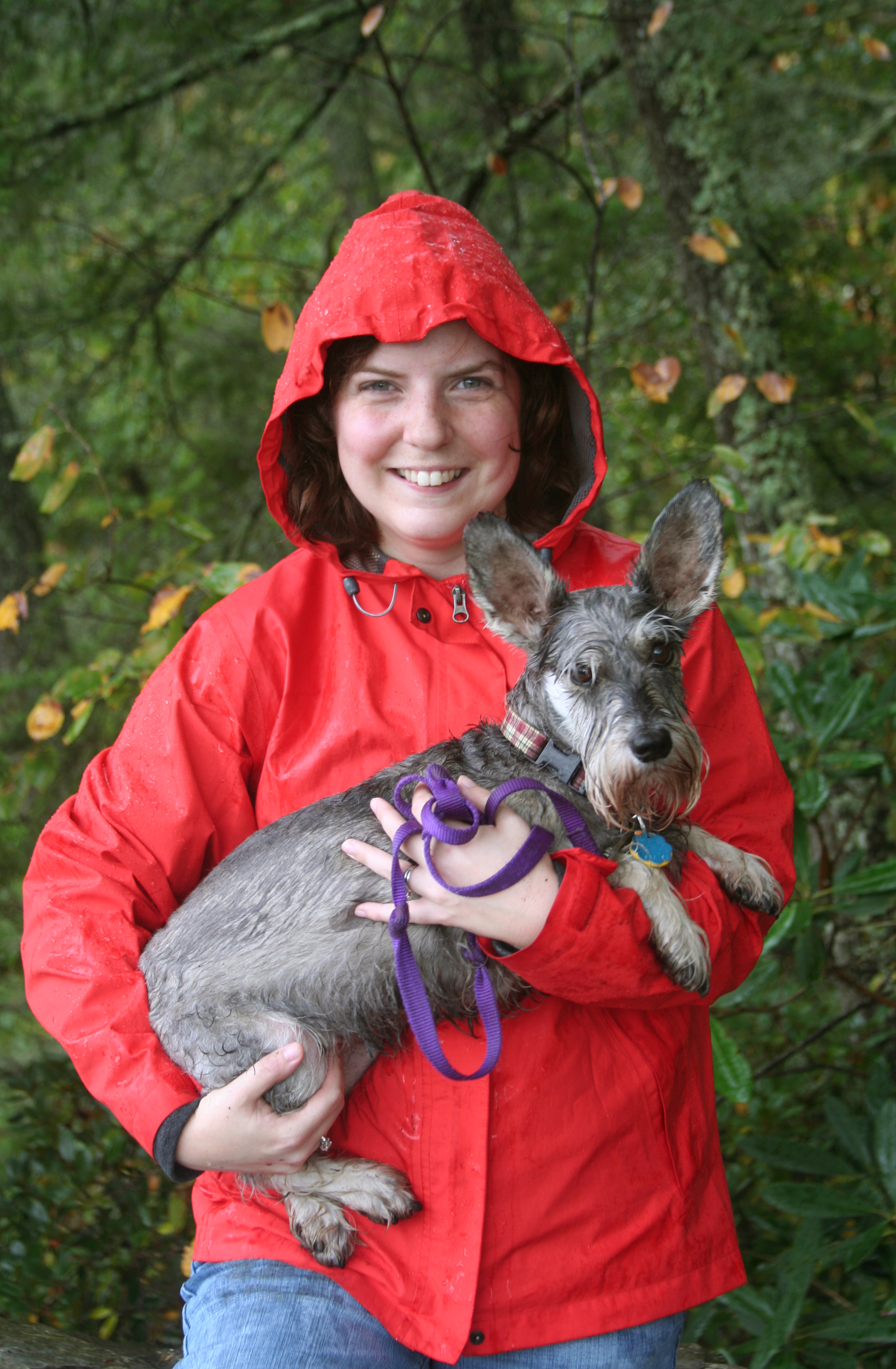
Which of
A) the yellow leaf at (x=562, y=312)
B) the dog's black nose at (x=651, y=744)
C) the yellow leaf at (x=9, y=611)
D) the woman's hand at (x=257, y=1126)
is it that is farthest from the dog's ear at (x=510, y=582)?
the yellow leaf at (x=562, y=312)

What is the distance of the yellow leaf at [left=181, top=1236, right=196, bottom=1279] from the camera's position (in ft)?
11.7

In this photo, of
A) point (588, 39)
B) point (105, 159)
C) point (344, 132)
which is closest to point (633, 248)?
point (588, 39)

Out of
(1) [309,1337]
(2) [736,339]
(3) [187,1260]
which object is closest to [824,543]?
(2) [736,339]

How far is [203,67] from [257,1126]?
19.3 feet

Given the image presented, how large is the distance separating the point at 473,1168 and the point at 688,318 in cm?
626

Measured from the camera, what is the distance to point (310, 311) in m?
2.89

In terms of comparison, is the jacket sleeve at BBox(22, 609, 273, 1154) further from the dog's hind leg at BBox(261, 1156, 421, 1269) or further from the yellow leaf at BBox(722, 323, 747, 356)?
the yellow leaf at BBox(722, 323, 747, 356)

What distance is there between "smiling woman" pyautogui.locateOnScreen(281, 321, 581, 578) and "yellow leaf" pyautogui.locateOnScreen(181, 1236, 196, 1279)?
104 inches

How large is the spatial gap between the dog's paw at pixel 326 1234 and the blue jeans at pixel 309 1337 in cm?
5

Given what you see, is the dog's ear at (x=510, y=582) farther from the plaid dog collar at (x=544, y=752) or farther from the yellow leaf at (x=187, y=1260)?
the yellow leaf at (x=187, y=1260)

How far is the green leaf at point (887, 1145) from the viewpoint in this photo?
356cm

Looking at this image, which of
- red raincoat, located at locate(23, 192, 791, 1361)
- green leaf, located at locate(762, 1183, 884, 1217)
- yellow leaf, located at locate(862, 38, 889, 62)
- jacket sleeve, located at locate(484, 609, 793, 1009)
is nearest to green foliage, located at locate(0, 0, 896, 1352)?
green leaf, located at locate(762, 1183, 884, 1217)

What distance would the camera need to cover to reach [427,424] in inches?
106

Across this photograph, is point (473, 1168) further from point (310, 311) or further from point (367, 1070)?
point (310, 311)
